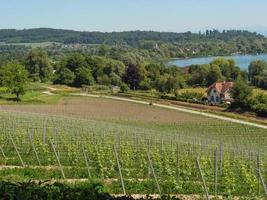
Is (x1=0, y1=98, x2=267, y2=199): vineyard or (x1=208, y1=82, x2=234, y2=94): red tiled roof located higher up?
(x1=0, y1=98, x2=267, y2=199): vineyard

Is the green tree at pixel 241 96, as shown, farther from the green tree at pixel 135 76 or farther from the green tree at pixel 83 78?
the green tree at pixel 83 78

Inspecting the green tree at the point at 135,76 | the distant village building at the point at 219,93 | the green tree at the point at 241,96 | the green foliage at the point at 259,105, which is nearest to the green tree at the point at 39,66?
the green tree at the point at 135,76

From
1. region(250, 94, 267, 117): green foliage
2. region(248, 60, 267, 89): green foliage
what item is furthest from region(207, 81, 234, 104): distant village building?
region(248, 60, 267, 89): green foliage

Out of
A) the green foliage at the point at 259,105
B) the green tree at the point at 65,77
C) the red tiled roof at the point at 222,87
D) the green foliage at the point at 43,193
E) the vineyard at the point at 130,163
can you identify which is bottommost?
the green tree at the point at 65,77

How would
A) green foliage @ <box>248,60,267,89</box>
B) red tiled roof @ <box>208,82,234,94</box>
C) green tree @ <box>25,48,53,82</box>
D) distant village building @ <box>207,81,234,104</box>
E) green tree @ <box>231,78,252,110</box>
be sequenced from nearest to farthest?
green tree @ <box>231,78,252,110</box> < distant village building @ <box>207,81,234,104</box> < red tiled roof @ <box>208,82,234,94</box> < green foliage @ <box>248,60,267,89</box> < green tree @ <box>25,48,53,82</box>

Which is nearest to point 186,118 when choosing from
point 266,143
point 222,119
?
point 222,119

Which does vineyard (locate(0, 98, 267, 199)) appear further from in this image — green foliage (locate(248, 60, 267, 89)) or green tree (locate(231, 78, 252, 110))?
green foliage (locate(248, 60, 267, 89))

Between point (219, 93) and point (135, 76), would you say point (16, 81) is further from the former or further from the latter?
point (219, 93)

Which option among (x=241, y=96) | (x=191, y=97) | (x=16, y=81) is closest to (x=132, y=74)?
(x=191, y=97)

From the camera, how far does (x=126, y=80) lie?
92250mm

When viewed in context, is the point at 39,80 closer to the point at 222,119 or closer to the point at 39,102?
the point at 39,102

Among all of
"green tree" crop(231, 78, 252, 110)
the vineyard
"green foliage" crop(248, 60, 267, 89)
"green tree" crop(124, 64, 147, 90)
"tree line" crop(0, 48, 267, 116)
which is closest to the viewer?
the vineyard

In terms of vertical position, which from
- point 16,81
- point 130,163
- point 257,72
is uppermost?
point 130,163

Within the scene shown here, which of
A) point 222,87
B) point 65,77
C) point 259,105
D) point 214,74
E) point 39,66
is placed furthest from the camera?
point 39,66
